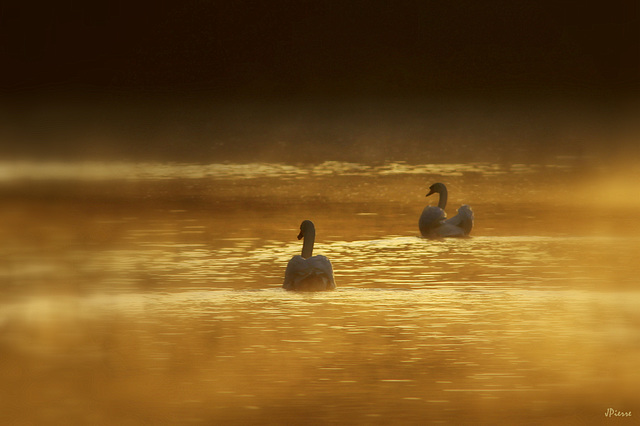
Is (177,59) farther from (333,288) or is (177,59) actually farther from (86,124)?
(333,288)

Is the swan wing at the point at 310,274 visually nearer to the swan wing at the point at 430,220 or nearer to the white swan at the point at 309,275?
the white swan at the point at 309,275

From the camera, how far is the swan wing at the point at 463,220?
17547 millimetres

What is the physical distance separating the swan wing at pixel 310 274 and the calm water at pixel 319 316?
0.13 m

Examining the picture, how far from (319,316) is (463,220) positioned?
5810 mm

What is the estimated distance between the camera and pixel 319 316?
39.5ft

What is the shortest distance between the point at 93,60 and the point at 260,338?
53.8 metres

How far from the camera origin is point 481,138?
124 feet

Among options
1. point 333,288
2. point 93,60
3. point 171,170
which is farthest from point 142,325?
point 93,60

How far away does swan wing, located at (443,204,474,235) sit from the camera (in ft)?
57.6
